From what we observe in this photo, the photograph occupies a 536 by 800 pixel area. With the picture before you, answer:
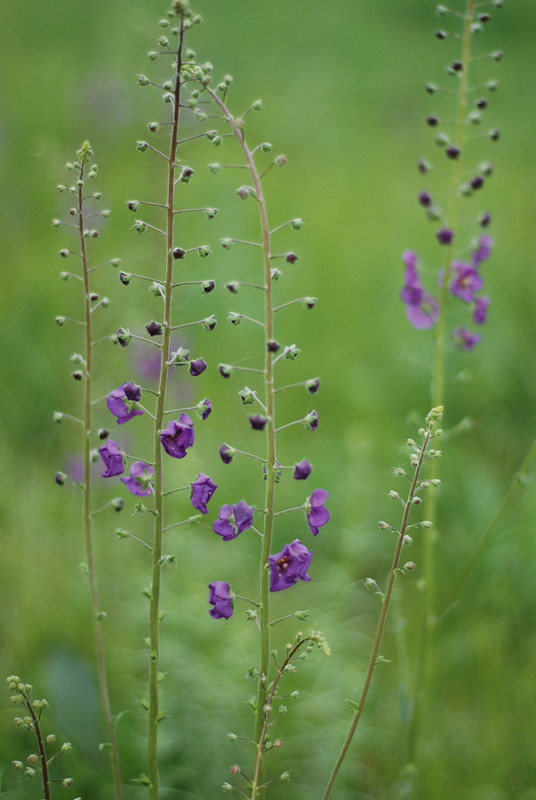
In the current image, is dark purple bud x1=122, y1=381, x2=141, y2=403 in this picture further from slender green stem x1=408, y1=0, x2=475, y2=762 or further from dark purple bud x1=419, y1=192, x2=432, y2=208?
dark purple bud x1=419, y1=192, x2=432, y2=208

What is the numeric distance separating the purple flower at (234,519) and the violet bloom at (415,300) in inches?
53.4

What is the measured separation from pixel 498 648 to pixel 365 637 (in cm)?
51

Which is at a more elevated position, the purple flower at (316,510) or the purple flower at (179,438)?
the purple flower at (179,438)

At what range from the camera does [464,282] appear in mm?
2652

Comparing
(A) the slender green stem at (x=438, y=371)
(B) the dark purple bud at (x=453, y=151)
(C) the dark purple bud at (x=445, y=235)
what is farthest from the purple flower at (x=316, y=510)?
(B) the dark purple bud at (x=453, y=151)

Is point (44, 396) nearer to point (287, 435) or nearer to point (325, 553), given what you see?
point (287, 435)

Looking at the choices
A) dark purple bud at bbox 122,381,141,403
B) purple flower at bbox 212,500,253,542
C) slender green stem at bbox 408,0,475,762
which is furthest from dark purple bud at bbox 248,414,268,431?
slender green stem at bbox 408,0,475,762

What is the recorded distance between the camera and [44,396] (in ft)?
13.7

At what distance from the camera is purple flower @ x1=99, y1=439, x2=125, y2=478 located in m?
1.65

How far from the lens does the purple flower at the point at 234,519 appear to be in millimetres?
1532

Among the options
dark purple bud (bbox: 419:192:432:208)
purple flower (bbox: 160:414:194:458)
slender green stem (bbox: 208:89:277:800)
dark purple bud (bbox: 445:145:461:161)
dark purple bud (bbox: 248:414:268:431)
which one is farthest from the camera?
dark purple bud (bbox: 419:192:432:208)

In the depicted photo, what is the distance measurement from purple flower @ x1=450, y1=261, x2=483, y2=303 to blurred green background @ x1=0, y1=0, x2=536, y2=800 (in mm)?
303

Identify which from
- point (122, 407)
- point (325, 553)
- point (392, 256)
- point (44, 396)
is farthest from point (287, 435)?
point (122, 407)

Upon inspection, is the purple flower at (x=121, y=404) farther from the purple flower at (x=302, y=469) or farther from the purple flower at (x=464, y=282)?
the purple flower at (x=464, y=282)
